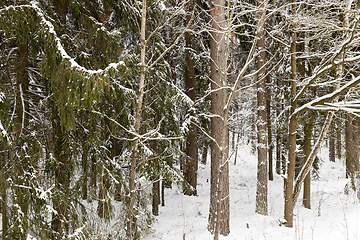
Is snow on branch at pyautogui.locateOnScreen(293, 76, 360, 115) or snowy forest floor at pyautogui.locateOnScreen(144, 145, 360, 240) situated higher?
snow on branch at pyautogui.locateOnScreen(293, 76, 360, 115)

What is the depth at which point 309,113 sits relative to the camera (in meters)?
7.64

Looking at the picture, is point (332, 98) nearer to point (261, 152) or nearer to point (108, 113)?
point (261, 152)

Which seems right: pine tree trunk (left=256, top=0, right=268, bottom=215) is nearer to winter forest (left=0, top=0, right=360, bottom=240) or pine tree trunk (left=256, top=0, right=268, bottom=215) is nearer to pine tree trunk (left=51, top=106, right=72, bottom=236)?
winter forest (left=0, top=0, right=360, bottom=240)

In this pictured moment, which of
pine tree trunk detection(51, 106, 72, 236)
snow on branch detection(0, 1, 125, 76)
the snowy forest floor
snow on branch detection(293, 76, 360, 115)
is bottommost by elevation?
the snowy forest floor

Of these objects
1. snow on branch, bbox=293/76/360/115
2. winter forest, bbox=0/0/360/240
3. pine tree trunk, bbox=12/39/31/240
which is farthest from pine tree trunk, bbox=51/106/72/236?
snow on branch, bbox=293/76/360/115

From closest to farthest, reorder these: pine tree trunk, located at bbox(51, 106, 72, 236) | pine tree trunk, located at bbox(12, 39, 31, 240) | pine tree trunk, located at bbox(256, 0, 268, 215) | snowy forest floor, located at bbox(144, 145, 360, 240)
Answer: pine tree trunk, located at bbox(12, 39, 31, 240)
pine tree trunk, located at bbox(51, 106, 72, 236)
snowy forest floor, located at bbox(144, 145, 360, 240)
pine tree trunk, located at bbox(256, 0, 268, 215)

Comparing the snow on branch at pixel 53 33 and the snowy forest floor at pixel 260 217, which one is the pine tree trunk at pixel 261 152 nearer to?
the snowy forest floor at pixel 260 217

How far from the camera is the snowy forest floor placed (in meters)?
5.42

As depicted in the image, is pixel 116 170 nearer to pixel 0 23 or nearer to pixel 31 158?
pixel 31 158

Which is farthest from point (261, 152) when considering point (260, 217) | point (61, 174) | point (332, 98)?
point (61, 174)

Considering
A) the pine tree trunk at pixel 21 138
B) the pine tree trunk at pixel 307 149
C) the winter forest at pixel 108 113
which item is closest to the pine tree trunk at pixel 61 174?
the winter forest at pixel 108 113

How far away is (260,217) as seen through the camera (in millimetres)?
7047

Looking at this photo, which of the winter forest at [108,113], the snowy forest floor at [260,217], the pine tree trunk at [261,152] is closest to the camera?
the winter forest at [108,113]

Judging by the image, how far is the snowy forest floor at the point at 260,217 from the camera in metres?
5.42
